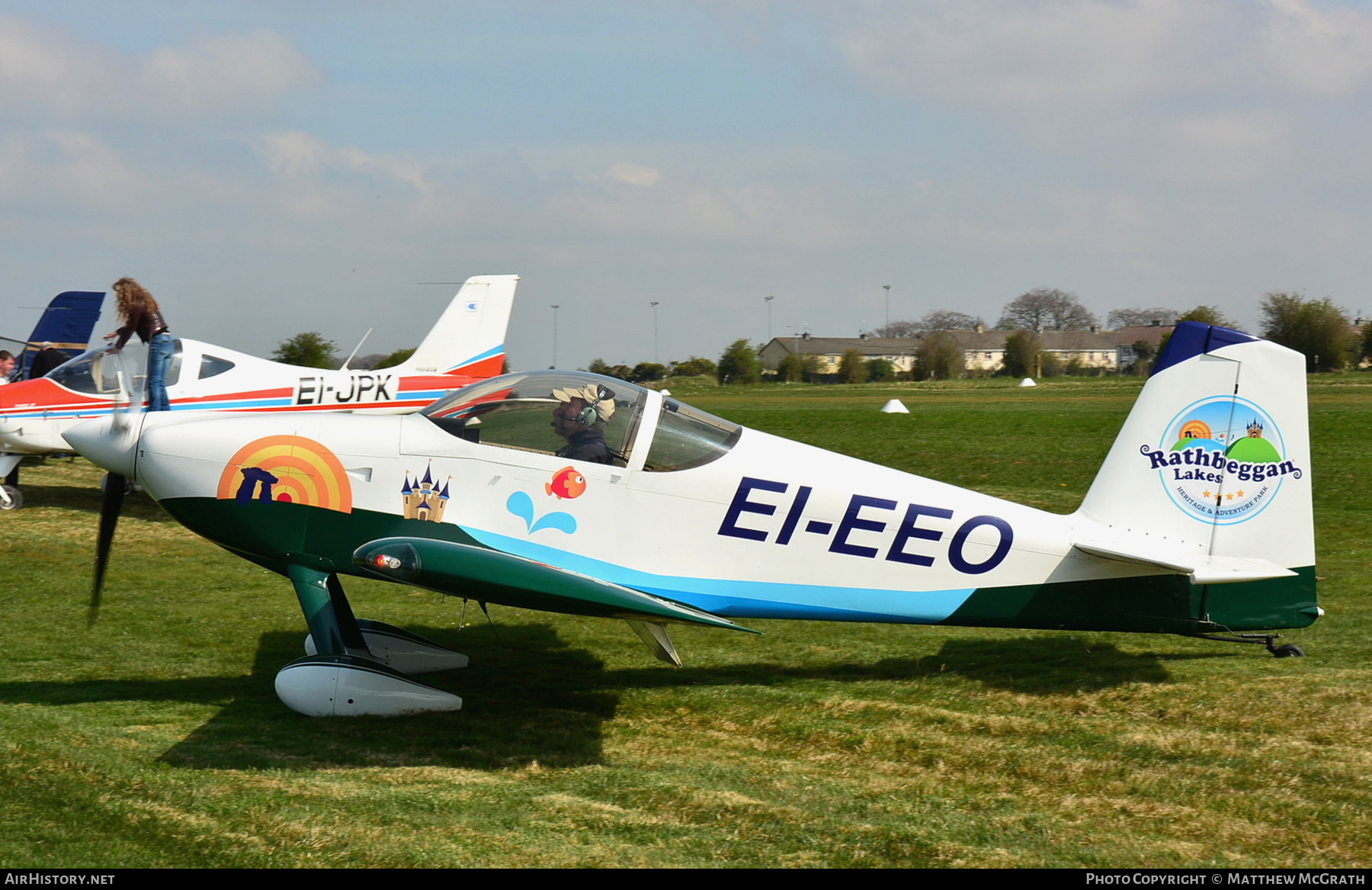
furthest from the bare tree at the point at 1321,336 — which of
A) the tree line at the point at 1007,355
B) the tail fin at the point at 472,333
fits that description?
the tail fin at the point at 472,333

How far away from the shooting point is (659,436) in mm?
6129

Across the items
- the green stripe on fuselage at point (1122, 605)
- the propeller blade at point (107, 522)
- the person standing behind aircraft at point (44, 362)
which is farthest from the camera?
the person standing behind aircraft at point (44, 362)

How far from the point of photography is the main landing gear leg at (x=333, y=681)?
19.5 ft

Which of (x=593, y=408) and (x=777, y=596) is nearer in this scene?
(x=593, y=408)

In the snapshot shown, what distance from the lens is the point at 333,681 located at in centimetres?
594

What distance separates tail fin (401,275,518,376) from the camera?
15688mm

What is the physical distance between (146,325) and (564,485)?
4.95 meters

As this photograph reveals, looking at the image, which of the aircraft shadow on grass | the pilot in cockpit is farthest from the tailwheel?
the pilot in cockpit

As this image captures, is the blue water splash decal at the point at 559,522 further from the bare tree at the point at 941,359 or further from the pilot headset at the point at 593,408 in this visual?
the bare tree at the point at 941,359

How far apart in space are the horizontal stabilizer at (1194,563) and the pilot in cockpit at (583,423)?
9.76 ft

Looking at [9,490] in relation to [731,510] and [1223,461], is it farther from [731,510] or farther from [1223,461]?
[1223,461]

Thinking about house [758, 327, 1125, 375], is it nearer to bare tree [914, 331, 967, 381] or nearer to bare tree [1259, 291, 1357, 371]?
bare tree [914, 331, 967, 381]

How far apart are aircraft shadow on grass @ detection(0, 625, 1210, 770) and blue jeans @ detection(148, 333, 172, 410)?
2.33 meters

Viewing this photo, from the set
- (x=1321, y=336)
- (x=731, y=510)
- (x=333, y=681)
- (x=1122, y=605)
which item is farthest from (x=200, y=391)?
(x=1321, y=336)
